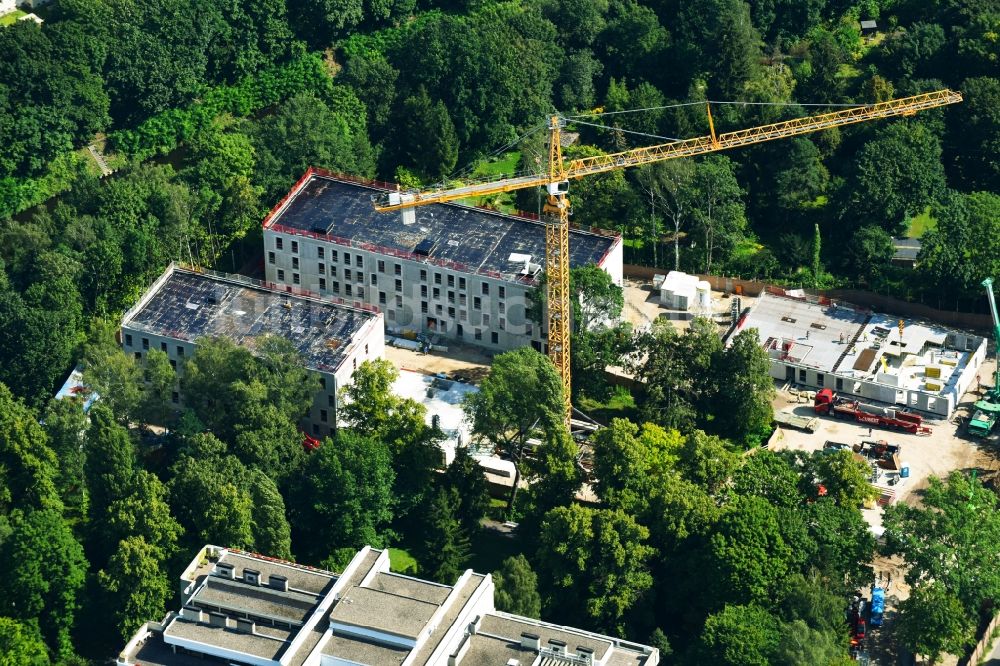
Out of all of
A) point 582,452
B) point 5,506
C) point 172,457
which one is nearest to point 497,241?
point 582,452

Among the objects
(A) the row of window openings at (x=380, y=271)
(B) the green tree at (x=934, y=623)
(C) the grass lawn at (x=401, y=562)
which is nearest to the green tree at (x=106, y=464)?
(C) the grass lawn at (x=401, y=562)

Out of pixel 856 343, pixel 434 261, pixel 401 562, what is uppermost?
pixel 434 261

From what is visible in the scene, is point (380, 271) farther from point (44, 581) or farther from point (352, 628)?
point (352, 628)

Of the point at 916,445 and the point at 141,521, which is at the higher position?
the point at 141,521

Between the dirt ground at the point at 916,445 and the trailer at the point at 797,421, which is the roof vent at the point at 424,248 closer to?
the dirt ground at the point at 916,445

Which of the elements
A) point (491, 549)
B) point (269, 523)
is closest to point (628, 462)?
point (491, 549)

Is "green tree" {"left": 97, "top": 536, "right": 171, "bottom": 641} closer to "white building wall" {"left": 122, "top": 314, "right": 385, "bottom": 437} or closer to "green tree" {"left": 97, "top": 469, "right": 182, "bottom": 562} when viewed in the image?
"green tree" {"left": 97, "top": 469, "right": 182, "bottom": 562}
